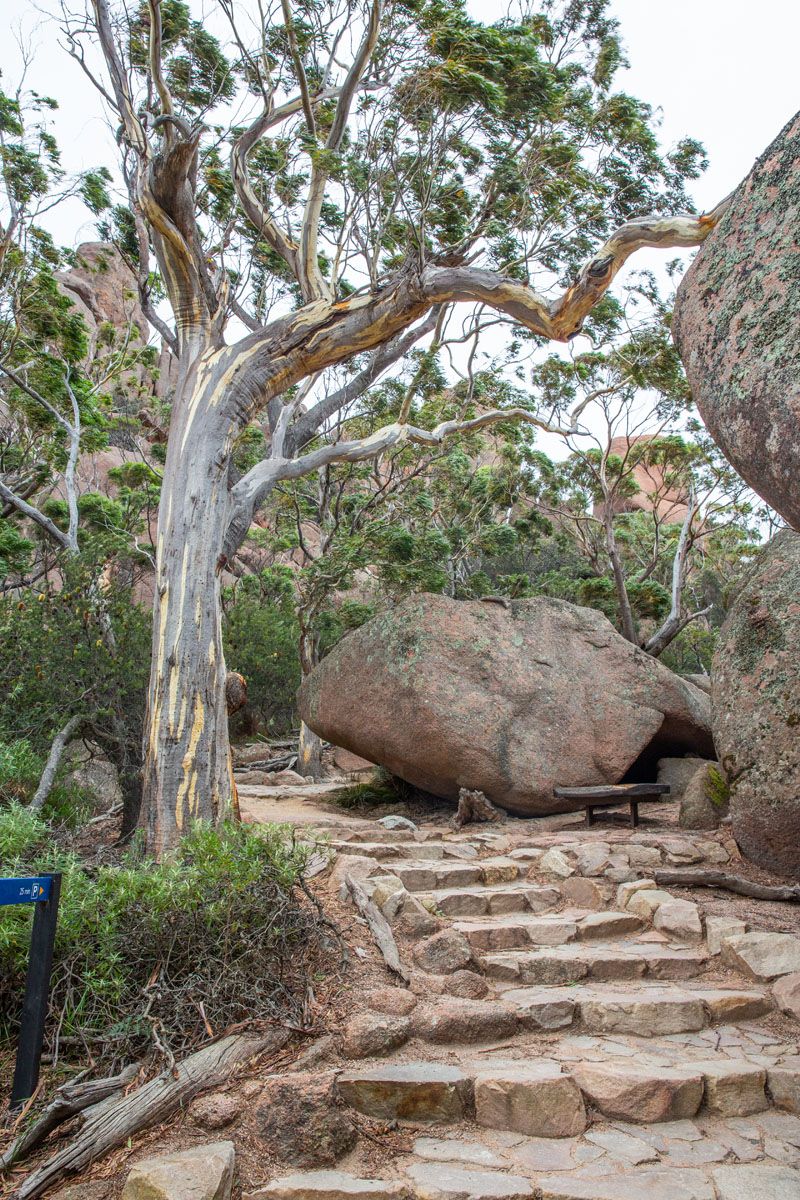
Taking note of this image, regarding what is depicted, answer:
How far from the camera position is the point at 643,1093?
3674 mm

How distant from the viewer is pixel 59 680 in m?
7.36

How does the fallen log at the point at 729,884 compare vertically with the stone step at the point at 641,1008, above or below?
above

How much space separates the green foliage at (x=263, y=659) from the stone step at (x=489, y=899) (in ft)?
35.2

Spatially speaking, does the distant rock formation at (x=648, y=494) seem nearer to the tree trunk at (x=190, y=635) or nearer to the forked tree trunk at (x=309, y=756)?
the forked tree trunk at (x=309, y=756)

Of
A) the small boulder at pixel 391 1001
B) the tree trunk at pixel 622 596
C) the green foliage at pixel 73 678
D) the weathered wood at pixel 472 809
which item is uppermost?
the tree trunk at pixel 622 596

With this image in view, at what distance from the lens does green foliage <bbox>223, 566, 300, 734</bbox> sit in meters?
16.3

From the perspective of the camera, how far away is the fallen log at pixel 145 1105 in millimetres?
2951

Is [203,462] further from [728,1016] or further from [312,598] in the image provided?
[312,598]

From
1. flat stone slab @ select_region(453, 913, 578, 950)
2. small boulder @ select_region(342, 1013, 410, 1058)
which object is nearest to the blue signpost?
small boulder @ select_region(342, 1013, 410, 1058)

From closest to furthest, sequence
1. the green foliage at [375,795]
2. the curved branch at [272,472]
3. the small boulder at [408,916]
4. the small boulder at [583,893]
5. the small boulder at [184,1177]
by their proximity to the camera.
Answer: the small boulder at [184,1177]
the small boulder at [408,916]
the small boulder at [583,893]
the curved branch at [272,472]
the green foliage at [375,795]

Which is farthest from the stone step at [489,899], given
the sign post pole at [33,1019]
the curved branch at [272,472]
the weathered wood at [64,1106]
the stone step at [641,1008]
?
the curved branch at [272,472]

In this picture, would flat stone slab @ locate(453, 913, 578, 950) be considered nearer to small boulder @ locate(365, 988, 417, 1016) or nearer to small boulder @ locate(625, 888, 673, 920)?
small boulder @ locate(625, 888, 673, 920)

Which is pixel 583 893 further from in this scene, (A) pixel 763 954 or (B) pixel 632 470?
(B) pixel 632 470

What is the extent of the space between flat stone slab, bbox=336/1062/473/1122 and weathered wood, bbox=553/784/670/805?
15.0 feet
